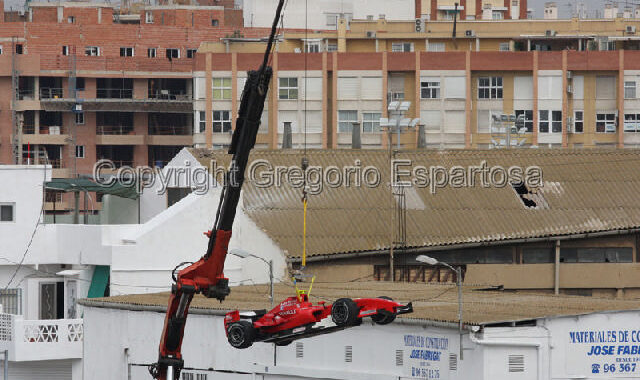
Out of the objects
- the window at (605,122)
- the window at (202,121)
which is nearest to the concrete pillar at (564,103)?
the window at (605,122)

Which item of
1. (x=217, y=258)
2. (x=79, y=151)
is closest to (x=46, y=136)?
(x=79, y=151)

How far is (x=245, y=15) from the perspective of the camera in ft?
518

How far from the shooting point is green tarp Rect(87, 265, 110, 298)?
6919cm

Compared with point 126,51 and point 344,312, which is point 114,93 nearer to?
point 126,51

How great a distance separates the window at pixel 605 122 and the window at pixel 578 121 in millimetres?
1363

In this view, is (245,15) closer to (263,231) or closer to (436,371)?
(263,231)

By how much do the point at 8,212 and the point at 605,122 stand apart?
78.6m

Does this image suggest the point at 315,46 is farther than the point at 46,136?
No

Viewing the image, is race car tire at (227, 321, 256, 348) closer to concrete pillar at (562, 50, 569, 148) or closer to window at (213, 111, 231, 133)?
concrete pillar at (562, 50, 569, 148)

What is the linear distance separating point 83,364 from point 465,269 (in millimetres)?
20819

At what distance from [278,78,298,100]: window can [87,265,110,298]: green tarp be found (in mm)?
66912

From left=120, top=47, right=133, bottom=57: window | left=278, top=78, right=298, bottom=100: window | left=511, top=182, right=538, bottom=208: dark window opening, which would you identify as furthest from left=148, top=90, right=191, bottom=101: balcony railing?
left=511, top=182, right=538, bottom=208: dark window opening

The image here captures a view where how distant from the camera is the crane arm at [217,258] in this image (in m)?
38.0

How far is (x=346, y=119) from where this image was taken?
136625 mm
